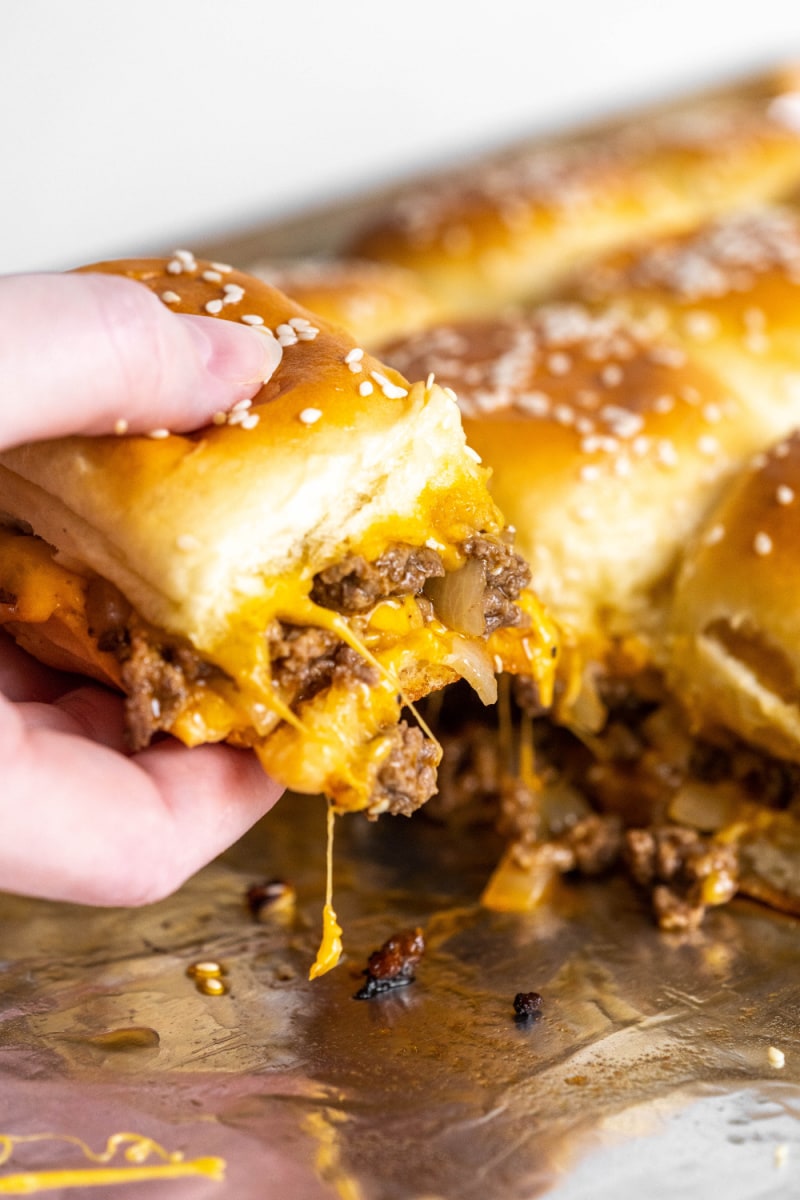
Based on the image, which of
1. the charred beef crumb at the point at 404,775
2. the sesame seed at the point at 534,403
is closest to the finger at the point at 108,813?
the charred beef crumb at the point at 404,775

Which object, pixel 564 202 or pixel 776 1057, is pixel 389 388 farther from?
pixel 564 202

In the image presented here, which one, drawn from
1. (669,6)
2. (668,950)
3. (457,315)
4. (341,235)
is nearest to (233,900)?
(668,950)

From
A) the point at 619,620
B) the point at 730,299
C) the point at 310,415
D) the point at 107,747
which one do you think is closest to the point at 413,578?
the point at 310,415

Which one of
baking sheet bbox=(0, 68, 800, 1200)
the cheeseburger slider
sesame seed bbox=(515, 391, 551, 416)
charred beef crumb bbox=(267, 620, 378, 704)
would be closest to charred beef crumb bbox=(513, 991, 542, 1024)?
baking sheet bbox=(0, 68, 800, 1200)

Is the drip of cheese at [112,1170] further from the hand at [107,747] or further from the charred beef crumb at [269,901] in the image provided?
the charred beef crumb at [269,901]

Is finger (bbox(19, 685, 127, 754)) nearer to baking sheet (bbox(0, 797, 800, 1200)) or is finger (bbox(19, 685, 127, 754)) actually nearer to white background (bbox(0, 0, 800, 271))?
baking sheet (bbox(0, 797, 800, 1200))

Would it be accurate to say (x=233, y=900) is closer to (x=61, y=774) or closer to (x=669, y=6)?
(x=61, y=774)
